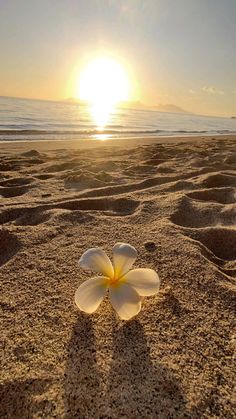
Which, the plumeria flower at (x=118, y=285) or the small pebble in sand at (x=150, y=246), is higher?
the plumeria flower at (x=118, y=285)

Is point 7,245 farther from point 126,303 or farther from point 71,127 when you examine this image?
point 71,127

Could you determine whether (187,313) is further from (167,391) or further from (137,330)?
(167,391)

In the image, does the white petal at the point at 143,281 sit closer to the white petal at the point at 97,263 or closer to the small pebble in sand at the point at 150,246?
the white petal at the point at 97,263

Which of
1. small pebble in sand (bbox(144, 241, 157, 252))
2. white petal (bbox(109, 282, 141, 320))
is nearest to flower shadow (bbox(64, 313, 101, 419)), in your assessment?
white petal (bbox(109, 282, 141, 320))

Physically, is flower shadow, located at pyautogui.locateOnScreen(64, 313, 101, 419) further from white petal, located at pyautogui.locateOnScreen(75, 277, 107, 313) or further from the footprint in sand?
the footprint in sand

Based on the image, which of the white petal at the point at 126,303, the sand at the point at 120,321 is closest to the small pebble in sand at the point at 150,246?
the sand at the point at 120,321

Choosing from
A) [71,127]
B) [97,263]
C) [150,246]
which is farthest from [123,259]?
[71,127]

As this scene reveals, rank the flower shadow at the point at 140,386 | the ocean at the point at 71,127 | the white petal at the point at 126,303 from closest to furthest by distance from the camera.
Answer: the flower shadow at the point at 140,386
the white petal at the point at 126,303
the ocean at the point at 71,127
